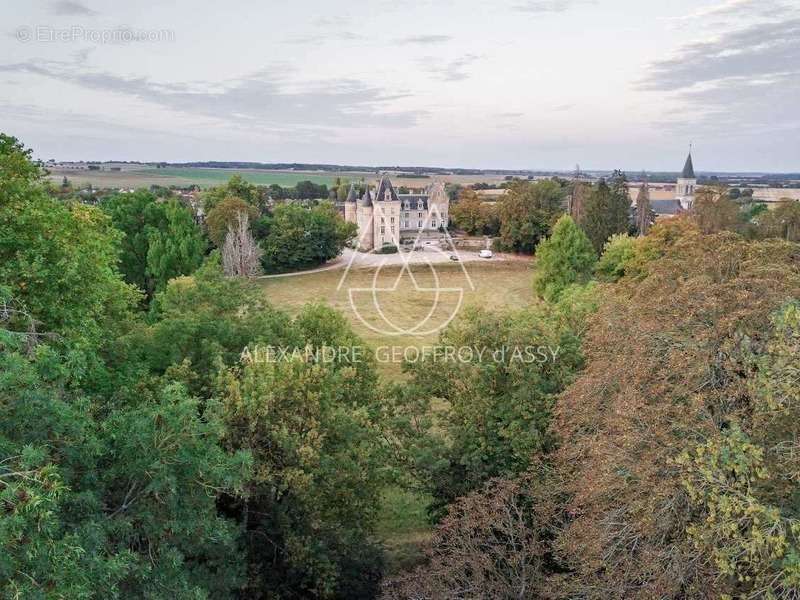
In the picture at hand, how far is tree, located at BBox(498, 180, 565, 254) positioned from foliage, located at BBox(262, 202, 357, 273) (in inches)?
753

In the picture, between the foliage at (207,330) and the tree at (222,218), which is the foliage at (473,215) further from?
the foliage at (207,330)

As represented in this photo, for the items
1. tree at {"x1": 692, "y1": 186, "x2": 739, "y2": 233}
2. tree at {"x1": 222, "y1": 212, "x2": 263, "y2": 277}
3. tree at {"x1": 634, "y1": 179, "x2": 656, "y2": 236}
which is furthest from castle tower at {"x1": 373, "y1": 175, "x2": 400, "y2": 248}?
tree at {"x1": 692, "y1": 186, "x2": 739, "y2": 233}

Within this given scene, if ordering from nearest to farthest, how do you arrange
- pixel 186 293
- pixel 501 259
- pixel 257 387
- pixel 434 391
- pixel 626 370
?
pixel 626 370
pixel 257 387
pixel 434 391
pixel 186 293
pixel 501 259

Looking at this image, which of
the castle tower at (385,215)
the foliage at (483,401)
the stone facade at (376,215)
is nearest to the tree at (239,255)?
the stone facade at (376,215)

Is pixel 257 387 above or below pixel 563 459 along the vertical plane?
above

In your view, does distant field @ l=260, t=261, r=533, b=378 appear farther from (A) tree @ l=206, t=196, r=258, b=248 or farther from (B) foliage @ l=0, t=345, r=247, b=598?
(B) foliage @ l=0, t=345, r=247, b=598

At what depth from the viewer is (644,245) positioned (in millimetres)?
39656

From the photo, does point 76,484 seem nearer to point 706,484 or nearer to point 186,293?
point 706,484

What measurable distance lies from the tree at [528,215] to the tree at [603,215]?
41.0 feet

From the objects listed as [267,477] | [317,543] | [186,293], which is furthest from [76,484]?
[186,293]

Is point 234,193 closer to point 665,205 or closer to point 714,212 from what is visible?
point 714,212

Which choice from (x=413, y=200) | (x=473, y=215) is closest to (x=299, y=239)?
(x=473, y=215)

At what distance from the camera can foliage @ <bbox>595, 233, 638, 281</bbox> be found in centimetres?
4194

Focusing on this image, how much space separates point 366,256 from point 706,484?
66.2 m
